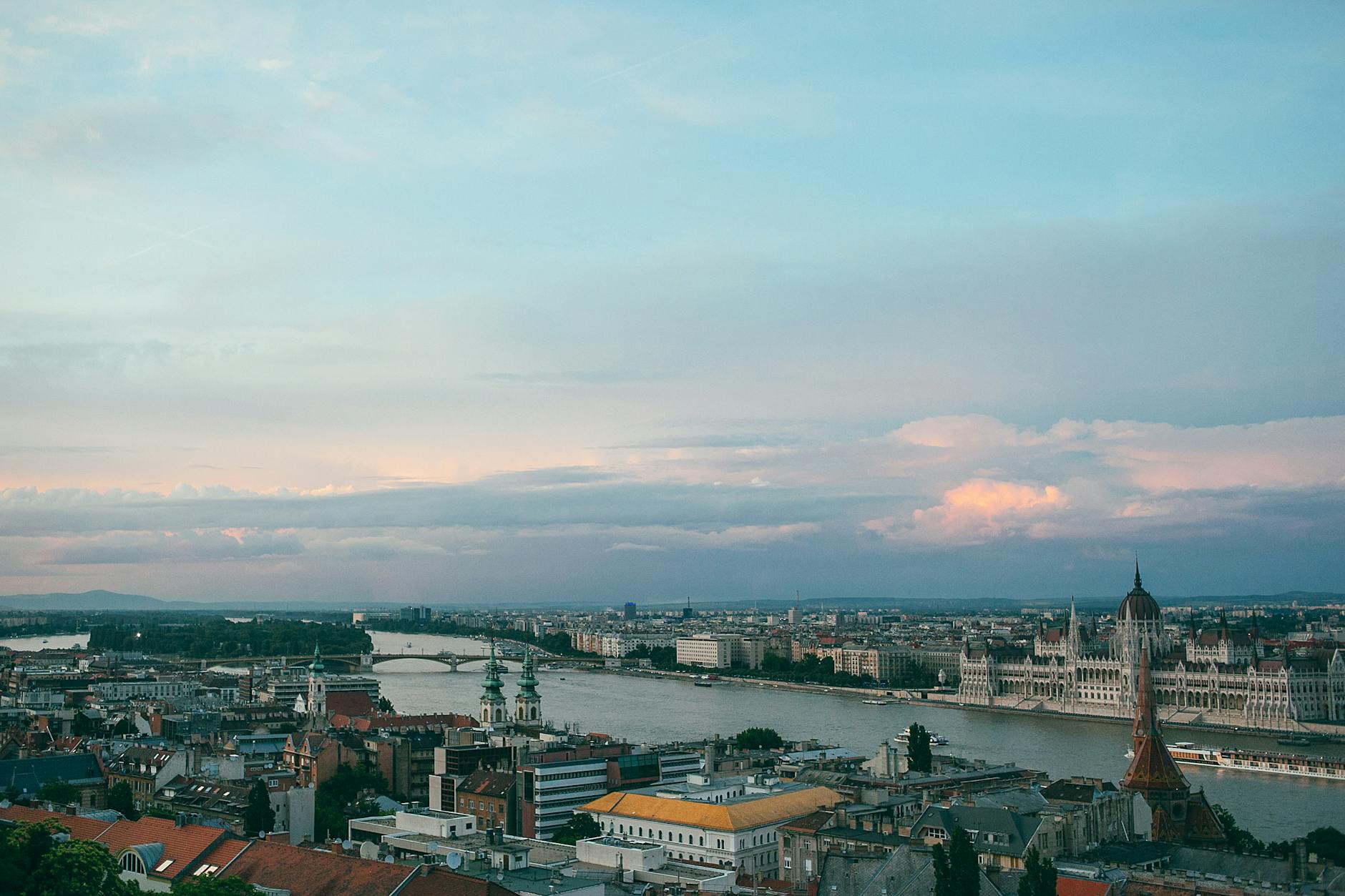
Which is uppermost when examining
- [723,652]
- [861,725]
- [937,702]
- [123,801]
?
[123,801]

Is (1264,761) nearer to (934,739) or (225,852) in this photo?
(934,739)

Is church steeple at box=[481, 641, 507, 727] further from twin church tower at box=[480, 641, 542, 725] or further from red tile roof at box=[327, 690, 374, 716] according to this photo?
red tile roof at box=[327, 690, 374, 716]

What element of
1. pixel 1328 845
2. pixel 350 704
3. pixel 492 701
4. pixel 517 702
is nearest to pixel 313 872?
pixel 1328 845

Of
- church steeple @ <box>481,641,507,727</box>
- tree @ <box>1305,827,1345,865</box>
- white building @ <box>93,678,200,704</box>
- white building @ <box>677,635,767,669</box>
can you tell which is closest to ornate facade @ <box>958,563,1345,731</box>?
white building @ <box>677,635,767,669</box>

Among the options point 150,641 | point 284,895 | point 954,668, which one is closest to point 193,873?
point 284,895

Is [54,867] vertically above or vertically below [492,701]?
above

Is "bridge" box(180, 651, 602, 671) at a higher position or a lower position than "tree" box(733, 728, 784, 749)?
lower

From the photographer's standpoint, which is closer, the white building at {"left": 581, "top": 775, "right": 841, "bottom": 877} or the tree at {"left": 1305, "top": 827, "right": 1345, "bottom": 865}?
the tree at {"left": 1305, "top": 827, "right": 1345, "bottom": 865}

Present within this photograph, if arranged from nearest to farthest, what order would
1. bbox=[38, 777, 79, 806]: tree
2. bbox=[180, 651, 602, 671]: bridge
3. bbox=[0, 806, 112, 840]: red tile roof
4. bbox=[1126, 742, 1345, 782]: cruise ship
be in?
bbox=[0, 806, 112, 840]: red tile roof
bbox=[38, 777, 79, 806]: tree
bbox=[1126, 742, 1345, 782]: cruise ship
bbox=[180, 651, 602, 671]: bridge
